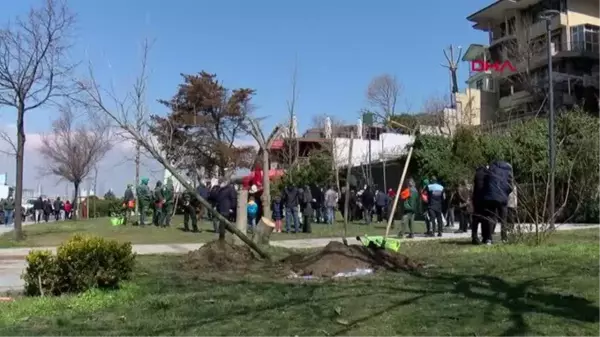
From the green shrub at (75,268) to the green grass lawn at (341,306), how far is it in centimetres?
27

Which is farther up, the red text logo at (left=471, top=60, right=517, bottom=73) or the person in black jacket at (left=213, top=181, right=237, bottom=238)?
the red text logo at (left=471, top=60, right=517, bottom=73)

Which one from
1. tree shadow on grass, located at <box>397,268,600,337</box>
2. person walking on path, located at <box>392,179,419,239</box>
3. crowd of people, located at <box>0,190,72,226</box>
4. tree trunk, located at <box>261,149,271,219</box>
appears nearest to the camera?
tree shadow on grass, located at <box>397,268,600,337</box>

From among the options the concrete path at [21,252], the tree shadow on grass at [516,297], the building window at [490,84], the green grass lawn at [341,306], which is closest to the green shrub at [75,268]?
the green grass lawn at [341,306]

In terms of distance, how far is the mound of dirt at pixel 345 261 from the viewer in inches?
371

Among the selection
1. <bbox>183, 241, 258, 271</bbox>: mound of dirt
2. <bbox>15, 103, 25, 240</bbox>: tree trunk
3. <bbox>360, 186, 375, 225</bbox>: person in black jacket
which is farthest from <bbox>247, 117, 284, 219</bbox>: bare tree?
<bbox>360, 186, 375, 225</bbox>: person in black jacket

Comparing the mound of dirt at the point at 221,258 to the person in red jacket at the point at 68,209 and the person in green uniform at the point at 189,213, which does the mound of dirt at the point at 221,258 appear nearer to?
the person in green uniform at the point at 189,213

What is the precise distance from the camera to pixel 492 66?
58188 mm

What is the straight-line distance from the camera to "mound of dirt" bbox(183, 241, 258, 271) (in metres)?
10.6

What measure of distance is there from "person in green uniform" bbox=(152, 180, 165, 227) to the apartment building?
31.0 metres

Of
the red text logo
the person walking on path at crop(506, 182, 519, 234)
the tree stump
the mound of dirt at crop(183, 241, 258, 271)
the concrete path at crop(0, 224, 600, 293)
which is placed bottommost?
the concrete path at crop(0, 224, 600, 293)

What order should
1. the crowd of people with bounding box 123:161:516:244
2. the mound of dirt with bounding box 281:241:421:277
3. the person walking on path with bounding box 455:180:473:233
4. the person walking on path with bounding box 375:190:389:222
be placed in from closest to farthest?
the mound of dirt with bounding box 281:241:421:277, the crowd of people with bounding box 123:161:516:244, the person walking on path with bounding box 455:180:473:233, the person walking on path with bounding box 375:190:389:222

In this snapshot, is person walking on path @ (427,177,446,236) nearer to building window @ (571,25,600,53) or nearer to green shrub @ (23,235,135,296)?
green shrub @ (23,235,135,296)

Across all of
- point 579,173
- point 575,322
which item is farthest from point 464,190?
point 575,322

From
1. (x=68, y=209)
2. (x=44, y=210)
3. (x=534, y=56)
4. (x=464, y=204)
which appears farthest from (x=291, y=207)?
(x=534, y=56)
